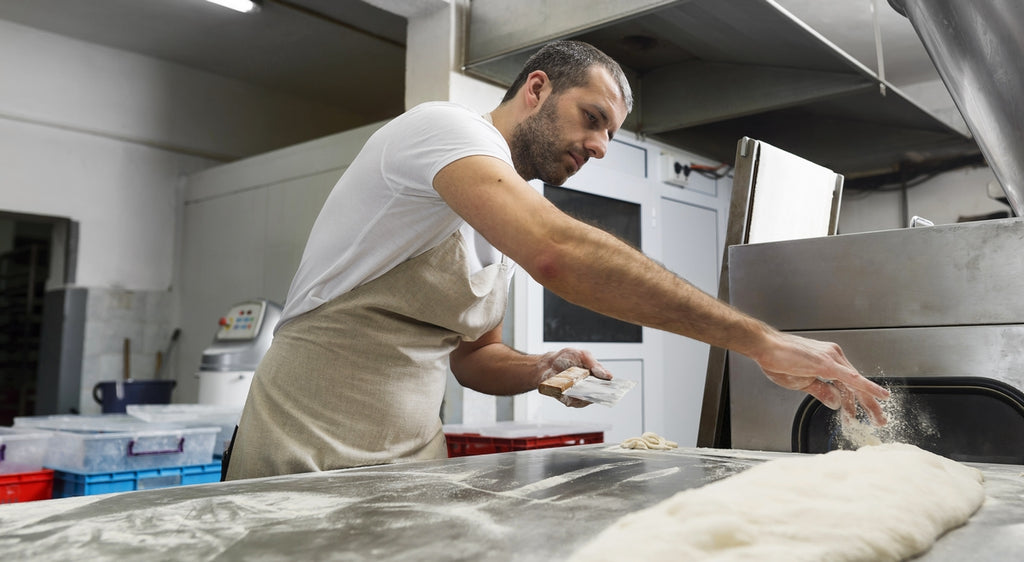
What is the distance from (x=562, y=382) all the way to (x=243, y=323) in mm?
2732

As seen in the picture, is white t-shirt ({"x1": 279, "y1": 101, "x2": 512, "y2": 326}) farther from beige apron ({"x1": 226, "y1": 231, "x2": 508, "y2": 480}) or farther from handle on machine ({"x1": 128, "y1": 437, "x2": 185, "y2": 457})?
handle on machine ({"x1": 128, "y1": 437, "x2": 185, "y2": 457})

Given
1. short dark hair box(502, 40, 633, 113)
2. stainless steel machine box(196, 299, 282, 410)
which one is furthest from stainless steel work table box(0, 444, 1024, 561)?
stainless steel machine box(196, 299, 282, 410)

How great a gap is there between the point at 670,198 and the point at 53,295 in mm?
3722

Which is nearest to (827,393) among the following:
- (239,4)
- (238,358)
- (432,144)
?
(432,144)

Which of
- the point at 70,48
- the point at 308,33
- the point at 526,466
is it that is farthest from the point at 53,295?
the point at 526,466

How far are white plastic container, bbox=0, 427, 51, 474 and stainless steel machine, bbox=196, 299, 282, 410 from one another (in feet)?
3.87

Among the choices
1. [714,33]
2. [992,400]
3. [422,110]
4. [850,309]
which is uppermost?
[714,33]

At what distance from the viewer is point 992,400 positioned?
4.06 ft

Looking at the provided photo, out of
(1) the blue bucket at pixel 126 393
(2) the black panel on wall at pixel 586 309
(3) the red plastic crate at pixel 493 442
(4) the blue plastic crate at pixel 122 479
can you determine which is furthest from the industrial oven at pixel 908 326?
(1) the blue bucket at pixel 126 393

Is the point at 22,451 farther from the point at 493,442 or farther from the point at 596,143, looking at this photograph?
the point at 596,143

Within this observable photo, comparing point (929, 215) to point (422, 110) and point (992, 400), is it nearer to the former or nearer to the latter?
point (992, 400)

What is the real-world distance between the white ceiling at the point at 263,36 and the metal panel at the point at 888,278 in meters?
2.29

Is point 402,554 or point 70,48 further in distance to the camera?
point 70,48

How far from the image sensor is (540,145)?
1.52 m
